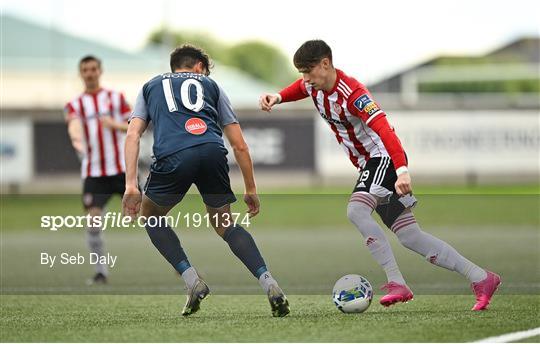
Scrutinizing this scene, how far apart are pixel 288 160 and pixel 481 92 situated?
43.8 metres

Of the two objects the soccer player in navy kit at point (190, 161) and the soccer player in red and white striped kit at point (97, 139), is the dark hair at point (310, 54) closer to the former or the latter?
the soccer player in navy kit at point (190, 161)

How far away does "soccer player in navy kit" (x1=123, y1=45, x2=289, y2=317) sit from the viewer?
697cm

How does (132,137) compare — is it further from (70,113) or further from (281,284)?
(70,113)

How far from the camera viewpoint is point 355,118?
Answer: 731 cm

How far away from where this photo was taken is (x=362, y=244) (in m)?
15.1

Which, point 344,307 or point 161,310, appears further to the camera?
point 161,310

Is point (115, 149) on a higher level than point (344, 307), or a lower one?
higher

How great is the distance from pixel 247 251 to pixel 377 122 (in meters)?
1.19

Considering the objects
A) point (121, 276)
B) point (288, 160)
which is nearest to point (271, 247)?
point (121, 276)

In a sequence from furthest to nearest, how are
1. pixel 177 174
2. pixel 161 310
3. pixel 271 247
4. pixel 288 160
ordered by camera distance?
1. pixel 288 160
2. pixel 271 247
3. pixel 161 310
4. pixel 177 174

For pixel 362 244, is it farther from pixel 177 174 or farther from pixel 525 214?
pixel 177 174

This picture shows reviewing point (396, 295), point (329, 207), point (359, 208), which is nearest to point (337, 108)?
point (359, 208)

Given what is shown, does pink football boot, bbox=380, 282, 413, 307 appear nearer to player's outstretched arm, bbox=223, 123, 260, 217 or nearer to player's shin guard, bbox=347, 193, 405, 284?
player's shin guard, bbox=347, 193, 405, 284

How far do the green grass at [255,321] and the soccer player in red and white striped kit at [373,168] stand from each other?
0.25 metres
